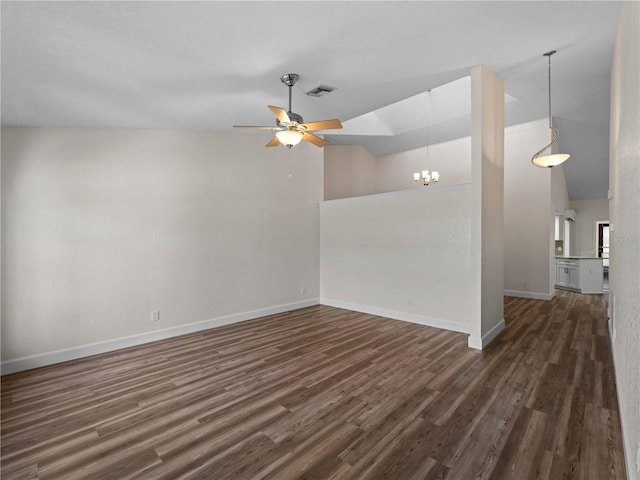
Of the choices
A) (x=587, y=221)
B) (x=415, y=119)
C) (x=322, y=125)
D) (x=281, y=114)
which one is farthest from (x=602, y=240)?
(x=281, y=114)

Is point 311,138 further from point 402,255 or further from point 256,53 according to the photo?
A: point 402,255

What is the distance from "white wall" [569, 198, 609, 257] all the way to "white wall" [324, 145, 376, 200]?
763 cm

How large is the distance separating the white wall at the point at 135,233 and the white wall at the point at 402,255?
0.85 meters

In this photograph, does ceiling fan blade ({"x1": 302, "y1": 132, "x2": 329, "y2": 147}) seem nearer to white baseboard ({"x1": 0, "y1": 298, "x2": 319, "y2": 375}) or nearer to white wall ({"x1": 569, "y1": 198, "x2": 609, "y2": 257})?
white baseboard ({"x1": 0, "y1": 298, "x2": 319, "y2": 375})

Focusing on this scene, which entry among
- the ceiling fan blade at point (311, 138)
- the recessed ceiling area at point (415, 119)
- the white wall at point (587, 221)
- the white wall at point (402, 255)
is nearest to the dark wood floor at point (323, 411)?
the white wall at point (402, 255)

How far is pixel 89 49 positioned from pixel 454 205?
4434mm

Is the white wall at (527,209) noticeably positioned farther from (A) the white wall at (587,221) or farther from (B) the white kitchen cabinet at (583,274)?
(A) the white wall at (587,221)

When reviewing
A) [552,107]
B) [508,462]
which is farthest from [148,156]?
[552,107]

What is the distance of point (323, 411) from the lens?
8.15 ft

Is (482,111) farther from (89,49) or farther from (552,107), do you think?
(89,49)

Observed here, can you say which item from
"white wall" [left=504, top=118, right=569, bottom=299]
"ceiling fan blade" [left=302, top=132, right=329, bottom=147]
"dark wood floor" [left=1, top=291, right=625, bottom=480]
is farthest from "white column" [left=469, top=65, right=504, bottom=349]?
"white wall" [left=504, top=118, right=569, bottom=299]

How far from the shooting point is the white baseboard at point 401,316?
178 inches

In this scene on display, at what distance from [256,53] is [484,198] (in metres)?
3.08

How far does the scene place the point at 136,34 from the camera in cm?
235
